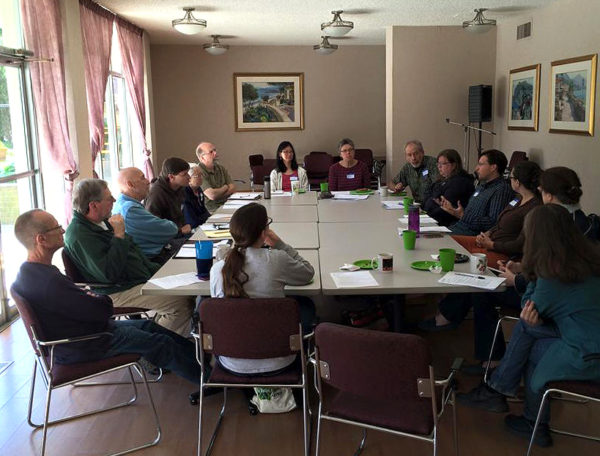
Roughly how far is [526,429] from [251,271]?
1532 mm

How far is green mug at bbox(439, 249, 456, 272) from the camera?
309 centimetres

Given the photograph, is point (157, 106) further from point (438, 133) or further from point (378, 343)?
point (378, 343)

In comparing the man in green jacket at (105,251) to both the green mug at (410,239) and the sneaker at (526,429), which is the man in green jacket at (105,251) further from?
the sneaker at (526,429)

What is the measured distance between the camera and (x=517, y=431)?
9.36 ft

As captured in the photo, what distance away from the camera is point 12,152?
16.2 feet

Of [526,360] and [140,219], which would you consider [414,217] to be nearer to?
[526,360]

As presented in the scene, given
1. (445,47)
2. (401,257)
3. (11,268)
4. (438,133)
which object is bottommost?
(11,268)

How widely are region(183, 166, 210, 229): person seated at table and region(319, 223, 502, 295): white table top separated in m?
1.50

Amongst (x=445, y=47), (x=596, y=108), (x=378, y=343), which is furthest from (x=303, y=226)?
(x=445, y=47)

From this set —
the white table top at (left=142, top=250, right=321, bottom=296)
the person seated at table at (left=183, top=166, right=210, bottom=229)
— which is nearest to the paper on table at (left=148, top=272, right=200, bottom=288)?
the white table top at (left=142, top=250, right=321, bottom=296)

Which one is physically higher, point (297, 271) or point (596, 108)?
point (596, 108)

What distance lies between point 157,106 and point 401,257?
29.2 ft

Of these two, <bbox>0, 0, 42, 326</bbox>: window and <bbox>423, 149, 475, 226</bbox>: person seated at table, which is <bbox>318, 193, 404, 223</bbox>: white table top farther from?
<bbox>0, 0, 42, 326</bbox>: window

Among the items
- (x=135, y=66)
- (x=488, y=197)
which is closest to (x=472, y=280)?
(x=488, y=197)
